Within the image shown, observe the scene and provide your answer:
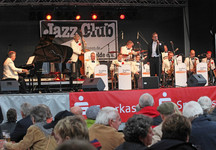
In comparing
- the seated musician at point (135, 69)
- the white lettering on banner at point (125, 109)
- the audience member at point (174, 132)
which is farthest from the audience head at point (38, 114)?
the seated musician at point (135, 69)

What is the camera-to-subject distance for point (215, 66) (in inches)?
604

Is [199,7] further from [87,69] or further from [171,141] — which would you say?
[171,141]

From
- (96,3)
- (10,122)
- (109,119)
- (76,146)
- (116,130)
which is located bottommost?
(10,122)

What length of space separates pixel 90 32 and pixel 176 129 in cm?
1418

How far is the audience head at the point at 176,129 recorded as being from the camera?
286 centimetres

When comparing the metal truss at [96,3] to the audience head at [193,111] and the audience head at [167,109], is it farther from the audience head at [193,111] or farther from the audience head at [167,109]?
the audience head at [193,111]

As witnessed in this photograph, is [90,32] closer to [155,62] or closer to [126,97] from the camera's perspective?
[155,62]

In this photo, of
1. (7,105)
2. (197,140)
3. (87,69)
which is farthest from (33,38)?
(197,140)

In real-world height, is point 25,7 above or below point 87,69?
above

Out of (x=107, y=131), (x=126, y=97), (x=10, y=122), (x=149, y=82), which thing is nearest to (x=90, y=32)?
(x=149, y=82)

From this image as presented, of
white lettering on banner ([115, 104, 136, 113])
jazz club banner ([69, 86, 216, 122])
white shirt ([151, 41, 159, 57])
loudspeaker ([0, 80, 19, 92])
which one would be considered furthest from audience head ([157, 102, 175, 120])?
white shirt ([151, 41, 159, 57])

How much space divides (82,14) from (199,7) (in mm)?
5306

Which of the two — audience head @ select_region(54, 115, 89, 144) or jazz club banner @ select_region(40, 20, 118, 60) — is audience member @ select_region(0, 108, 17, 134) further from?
jazz club banner @ select_region(40, 20, 118, 60)

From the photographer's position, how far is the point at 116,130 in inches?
148
